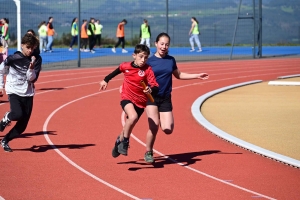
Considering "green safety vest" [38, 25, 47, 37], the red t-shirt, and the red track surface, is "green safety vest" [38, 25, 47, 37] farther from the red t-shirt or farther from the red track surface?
the red t-shirt

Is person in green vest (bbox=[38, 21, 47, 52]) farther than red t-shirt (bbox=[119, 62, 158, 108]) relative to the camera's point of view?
Yes

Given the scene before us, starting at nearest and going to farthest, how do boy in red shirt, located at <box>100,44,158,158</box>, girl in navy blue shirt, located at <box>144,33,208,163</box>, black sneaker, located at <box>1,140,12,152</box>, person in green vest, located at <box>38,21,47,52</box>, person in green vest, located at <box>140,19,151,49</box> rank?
boy in red shirt, located at <box>100,44,158,158</box>, girl in navy blue shirt, located at <box>144,33,208,163</box>, black sneaker, located at <box>1,140,12,152</box>, person in green vest, located at <box>140,19,151,49</box>, person in green vest, located at <box>38,21,47,52</box>

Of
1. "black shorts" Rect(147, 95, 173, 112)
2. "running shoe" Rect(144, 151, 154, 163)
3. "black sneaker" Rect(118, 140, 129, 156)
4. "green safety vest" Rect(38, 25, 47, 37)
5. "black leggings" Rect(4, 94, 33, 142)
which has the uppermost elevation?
"green safety vest" Rect(38, 25, 47, 37)

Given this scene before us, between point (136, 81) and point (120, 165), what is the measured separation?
46.2 inches

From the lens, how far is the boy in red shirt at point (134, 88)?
941 centimetres

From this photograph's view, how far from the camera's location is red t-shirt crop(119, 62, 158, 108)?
947 cm

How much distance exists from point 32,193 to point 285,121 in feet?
23.7

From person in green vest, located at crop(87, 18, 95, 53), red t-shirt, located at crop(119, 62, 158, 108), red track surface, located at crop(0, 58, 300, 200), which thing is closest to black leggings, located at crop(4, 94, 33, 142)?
red track surface, located at crop(0, 58, 300, 200)

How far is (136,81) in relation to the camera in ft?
31.3

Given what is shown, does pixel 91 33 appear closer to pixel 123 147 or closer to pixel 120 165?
pixel 120 165

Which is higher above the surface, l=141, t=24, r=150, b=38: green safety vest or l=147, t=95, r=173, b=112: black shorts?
l=141, t=24, r=150, b=38: green safety vest

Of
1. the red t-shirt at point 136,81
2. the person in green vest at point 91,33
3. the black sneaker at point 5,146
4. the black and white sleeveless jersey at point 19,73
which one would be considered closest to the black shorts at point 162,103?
the red t-shirt at point 136,81

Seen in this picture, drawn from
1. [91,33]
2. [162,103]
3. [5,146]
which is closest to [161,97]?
[162,103]

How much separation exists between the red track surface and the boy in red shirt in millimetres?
428
